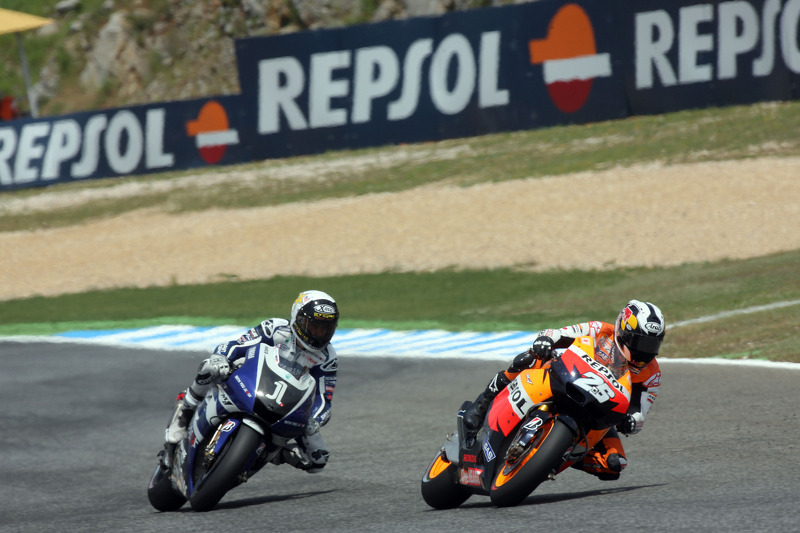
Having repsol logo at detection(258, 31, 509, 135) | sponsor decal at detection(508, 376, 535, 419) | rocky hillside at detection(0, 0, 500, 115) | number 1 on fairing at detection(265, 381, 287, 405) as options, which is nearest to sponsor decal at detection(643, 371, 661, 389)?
sponsor decal at detection(508, 376, 535, 419)

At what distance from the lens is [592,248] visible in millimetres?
19828

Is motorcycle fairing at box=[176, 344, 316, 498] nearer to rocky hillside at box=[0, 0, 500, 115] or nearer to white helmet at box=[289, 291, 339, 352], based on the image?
white helmet at box=[289, 291, 339, 352]

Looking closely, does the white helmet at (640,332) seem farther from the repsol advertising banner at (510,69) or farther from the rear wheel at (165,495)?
the repsol advertising banner at (510,69)

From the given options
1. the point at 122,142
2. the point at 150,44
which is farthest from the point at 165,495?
the point at 150,44

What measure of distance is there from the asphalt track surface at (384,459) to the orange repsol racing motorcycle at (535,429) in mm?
187

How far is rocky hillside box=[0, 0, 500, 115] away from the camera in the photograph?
1586 inches

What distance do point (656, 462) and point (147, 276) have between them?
50.0 ft

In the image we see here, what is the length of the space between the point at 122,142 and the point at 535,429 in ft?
86.0

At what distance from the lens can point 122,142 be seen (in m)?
31.0

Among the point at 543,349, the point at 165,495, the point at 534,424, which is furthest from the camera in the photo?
the point at 165,495

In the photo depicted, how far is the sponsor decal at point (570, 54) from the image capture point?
26234 mm

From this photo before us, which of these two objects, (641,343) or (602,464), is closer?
(641,343)

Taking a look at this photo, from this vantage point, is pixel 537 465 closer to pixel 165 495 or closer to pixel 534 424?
pixel 534 424

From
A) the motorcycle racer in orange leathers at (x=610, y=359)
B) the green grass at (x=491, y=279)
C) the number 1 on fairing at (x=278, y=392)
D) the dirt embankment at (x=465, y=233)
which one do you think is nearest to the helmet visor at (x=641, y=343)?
the motorcycle racer in orange leathers at (x=610, y=359)
